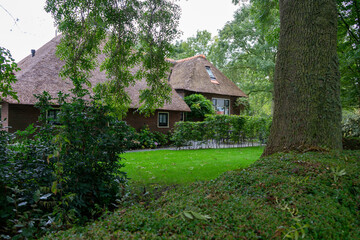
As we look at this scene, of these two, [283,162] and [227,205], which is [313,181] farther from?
[227,205]

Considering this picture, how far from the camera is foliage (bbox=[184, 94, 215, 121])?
21.8 m

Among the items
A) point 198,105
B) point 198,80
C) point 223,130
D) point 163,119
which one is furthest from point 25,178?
point 198,80

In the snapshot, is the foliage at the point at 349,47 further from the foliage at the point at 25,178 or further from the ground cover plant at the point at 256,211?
the foliage at the point at 25,178

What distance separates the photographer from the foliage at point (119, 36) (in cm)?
631

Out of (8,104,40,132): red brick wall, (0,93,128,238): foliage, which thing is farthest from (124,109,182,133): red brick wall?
(0,93,128,238): foliage

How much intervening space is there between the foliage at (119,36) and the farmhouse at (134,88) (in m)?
0.87

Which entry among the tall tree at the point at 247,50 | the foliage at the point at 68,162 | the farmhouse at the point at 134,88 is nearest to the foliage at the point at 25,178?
the foliage at the point at 68,162

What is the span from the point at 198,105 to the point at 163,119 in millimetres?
3815

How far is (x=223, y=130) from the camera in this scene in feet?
51.0

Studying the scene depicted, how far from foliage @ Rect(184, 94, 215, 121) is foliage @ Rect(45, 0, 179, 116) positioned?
1445 centimetres

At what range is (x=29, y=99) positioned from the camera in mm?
12875

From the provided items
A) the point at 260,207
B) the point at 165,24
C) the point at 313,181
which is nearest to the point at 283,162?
the point at 313,181

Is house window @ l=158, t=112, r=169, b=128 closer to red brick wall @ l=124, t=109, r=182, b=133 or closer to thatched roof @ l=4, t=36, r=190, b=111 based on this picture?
red brick wall @ l=124, t=109, r=182, b=133

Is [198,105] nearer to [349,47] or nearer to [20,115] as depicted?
[349,47]
